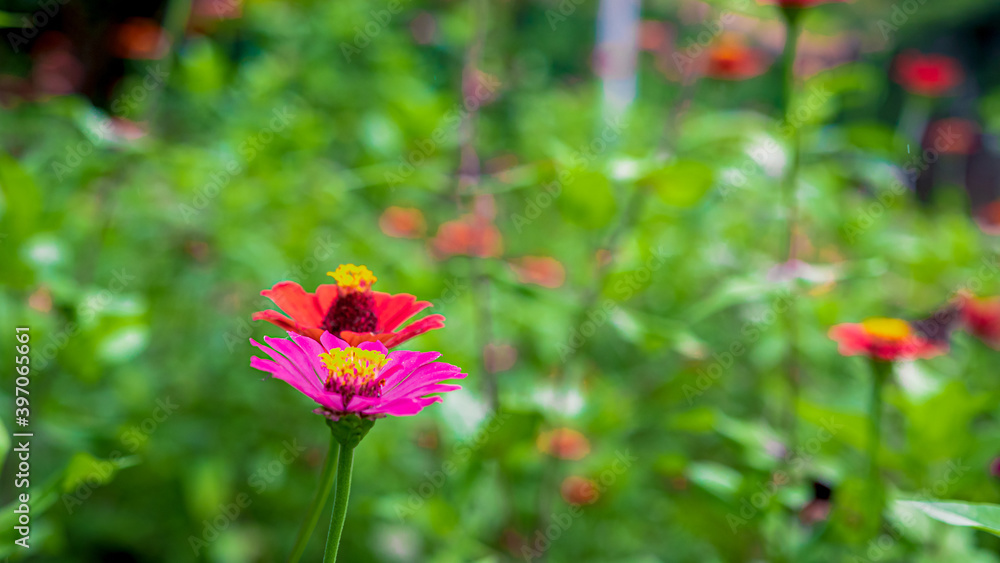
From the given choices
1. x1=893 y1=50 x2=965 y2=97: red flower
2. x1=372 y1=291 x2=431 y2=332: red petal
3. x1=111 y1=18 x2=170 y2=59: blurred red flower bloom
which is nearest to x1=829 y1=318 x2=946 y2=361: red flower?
x1=372 y1=291 x2=431 y2=332: red petal

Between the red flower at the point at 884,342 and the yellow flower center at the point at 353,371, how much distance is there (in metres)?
0.52

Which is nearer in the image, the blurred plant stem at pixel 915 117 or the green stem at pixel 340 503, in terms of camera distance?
the green stem at pixel 340 503

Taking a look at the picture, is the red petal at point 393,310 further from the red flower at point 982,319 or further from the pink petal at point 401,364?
the red flower at point 982,319

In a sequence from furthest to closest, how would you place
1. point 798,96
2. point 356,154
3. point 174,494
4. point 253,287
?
1. point 356,154
2. point 253,287
3. point 174,494
4. point 798,96

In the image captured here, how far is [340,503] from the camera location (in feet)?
1.33

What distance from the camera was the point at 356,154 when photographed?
1872mm

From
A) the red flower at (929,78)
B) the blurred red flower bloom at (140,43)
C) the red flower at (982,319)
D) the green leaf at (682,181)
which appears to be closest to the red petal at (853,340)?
the green leaf at (682,181)

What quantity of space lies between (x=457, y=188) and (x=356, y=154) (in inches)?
36.2

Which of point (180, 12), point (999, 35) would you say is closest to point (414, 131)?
point (180, 12)

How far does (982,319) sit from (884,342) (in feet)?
2.12

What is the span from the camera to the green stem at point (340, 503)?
0.41 metres

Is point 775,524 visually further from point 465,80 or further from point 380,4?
point 380,4

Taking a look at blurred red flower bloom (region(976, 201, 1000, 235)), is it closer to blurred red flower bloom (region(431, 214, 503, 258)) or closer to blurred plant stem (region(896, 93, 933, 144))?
blurred plant stem (region(896, 93, 933, 144))

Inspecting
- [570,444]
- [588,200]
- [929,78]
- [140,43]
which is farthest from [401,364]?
[140,43]
